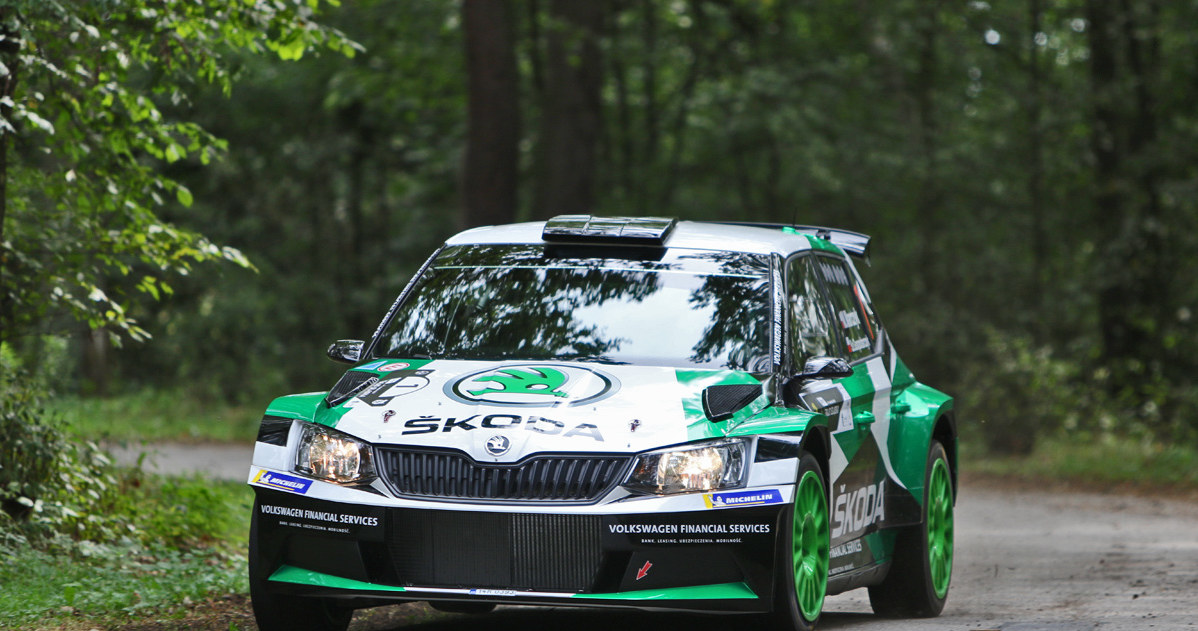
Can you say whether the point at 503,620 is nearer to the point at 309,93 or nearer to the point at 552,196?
the point at 552,196

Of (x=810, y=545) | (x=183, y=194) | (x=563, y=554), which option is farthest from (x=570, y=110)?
(x=563, y=554)

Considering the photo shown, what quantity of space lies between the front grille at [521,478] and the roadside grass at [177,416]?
15479 millimetres

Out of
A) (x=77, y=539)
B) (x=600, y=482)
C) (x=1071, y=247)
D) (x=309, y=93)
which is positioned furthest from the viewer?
(x=309, y=93)

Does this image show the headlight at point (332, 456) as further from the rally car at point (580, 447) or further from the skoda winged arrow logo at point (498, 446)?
the skoda winged arrow logo at point (498, 446)

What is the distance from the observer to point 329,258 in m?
34.1

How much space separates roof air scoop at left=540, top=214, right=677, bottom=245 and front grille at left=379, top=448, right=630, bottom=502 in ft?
5.64

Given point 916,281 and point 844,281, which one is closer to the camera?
point 844,281

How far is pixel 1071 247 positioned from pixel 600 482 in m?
22.1

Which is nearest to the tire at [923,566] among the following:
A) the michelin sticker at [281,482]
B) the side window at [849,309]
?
the side window at [849,309]

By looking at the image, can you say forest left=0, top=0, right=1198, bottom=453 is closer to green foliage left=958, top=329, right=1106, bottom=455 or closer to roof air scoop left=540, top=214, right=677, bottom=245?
green foliage left=958, top=329, right=1106, bottom=455

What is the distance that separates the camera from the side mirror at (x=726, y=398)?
6.12m

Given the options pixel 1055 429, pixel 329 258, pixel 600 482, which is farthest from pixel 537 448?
pixel 329 258

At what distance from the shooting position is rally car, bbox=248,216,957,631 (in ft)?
19.4

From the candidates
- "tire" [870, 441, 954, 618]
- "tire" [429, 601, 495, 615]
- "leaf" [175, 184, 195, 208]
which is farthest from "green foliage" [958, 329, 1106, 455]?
"tire" [429, 601, 495, 615]
